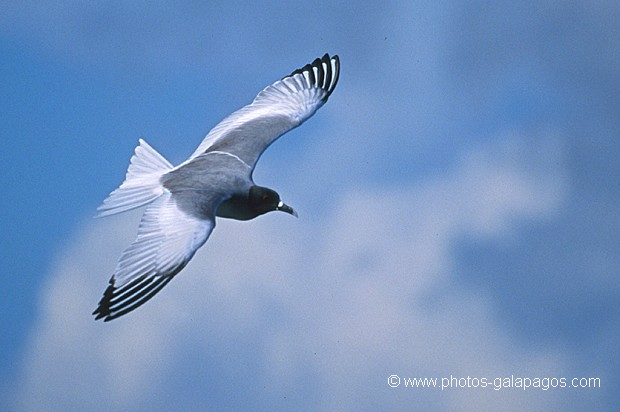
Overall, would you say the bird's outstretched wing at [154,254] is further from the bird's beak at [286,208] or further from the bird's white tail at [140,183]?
the bird's beak at [286,208]

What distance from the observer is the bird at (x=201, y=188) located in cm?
790

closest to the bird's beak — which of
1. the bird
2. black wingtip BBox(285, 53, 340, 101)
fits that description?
the bird

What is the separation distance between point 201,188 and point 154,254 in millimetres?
1181

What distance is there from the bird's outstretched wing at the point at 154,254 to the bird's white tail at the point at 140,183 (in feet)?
0.86

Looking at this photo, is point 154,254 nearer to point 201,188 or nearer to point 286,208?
point 201,188

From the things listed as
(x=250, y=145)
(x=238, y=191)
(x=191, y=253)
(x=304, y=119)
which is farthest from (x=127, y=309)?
(x=304, y=119)

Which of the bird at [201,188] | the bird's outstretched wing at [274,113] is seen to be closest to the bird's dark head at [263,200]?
the bird at [201,188]

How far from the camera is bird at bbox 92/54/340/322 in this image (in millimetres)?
7898

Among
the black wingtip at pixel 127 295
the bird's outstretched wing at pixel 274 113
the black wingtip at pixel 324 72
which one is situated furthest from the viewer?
the black wingtip at pixel 324 72

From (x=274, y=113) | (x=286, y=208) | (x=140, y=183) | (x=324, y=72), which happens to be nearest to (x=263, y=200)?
(x=286, y=208)

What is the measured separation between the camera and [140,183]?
950 centimetres

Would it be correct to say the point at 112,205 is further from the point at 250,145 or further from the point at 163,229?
the point at 250,145

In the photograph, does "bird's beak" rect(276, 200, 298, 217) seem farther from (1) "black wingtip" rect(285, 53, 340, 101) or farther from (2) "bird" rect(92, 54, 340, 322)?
(1) "black wingtip" rect(285, 53, 340, 101)

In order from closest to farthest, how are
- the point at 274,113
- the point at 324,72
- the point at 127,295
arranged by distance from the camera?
the point at 127,295 < the point at 274,113 < the point at 324,72
